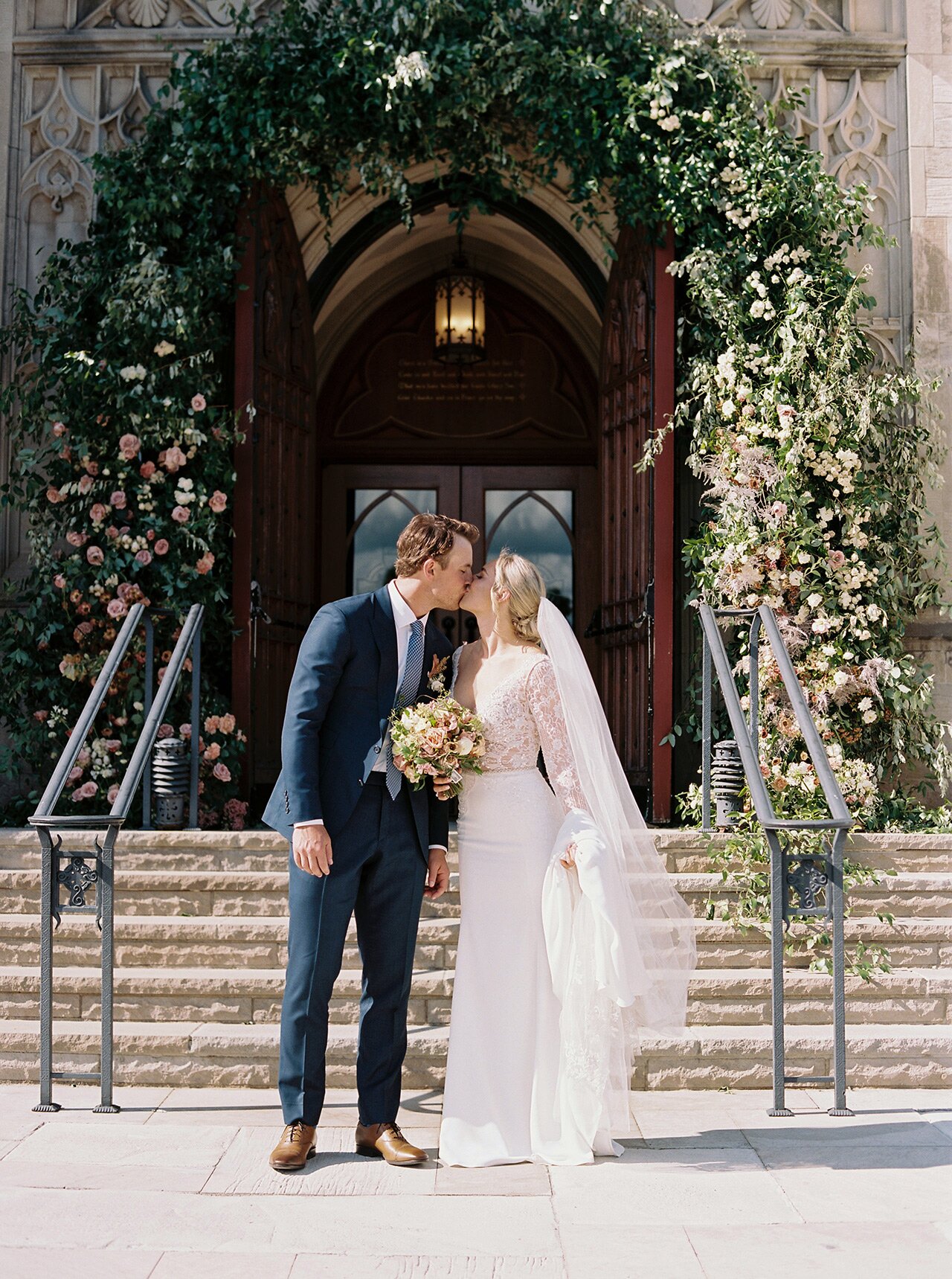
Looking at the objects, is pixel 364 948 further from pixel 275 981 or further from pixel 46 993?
pixel 46 993

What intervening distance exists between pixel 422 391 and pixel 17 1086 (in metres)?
5.91

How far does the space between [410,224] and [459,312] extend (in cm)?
200

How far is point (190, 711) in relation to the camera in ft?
20.5

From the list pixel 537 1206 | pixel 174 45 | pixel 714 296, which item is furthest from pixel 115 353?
pixel 537 1206

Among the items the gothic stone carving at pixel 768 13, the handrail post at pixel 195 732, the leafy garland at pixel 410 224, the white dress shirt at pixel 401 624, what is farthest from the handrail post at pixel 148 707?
the gothic stone carving at pixel 768 13

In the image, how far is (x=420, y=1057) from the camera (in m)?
4.51

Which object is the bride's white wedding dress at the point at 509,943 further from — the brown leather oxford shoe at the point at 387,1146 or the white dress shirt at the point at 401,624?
the white dress shirt at the point at 401,624

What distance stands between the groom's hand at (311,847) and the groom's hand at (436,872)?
0.41 m

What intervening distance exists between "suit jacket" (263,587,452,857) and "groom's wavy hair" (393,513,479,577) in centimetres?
14

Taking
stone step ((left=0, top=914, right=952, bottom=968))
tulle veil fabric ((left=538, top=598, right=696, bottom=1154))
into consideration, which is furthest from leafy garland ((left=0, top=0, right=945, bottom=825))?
tulle veil fabric ((left=538, top=598, right=696, bottom=1154))

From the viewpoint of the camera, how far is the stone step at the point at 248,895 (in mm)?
5141

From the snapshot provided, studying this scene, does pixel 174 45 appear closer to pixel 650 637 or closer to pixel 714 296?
pixel 714 296

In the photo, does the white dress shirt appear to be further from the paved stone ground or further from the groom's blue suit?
the paved stone ground

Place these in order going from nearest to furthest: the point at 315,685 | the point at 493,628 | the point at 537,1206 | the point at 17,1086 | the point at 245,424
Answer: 1. the point at 537,1206
2. the point at 315,685
3. the point at 493,628
4. the point at 17,1086
5. the point at 245,424
